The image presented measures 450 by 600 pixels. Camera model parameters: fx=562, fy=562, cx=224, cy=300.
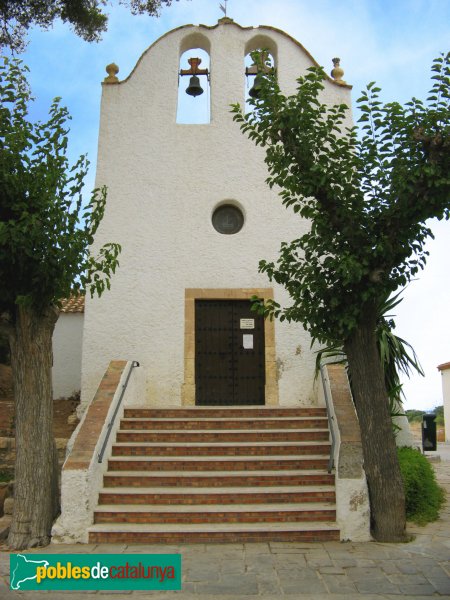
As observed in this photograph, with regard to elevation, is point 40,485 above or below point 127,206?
below

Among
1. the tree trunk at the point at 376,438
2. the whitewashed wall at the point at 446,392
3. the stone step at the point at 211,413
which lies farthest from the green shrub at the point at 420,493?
the whitewashed wall at the point at 446,392

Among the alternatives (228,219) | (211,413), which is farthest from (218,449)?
(228,219)

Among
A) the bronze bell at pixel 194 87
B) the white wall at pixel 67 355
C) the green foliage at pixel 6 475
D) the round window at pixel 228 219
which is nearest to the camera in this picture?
the green foliage at pixel 6 475

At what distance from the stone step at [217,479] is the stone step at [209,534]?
0.76 m

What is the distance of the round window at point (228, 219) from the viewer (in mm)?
10414

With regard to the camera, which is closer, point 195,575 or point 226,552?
point 195,575

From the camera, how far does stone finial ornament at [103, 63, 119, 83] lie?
10.9 metres

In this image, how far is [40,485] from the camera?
602 centimetres

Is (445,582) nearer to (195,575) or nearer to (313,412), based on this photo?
(195,575)

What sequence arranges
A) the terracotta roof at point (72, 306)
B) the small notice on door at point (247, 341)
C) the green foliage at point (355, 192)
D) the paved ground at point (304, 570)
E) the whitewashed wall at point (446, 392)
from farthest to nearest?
the whitewashed wall at point (446, 392)
the terracotta roof at point (72, 306)
the small notice on door at point (247, 341)
the green foliage at point (355, 192)
the paved ground at point (304, 570)

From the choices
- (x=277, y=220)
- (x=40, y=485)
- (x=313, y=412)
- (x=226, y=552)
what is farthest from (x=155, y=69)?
(x=226, y=552)

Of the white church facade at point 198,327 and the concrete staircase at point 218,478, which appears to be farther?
the white church facade at point 198,327

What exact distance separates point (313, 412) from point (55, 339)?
300 inches

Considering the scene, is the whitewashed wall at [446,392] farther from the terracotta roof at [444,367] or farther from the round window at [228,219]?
the round window at [228,219]
